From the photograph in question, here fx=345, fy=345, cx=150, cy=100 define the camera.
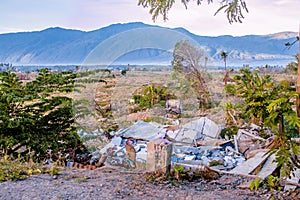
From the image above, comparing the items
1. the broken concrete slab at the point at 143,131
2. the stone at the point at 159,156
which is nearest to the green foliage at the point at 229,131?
the broken concrete slab at the point at 143,131

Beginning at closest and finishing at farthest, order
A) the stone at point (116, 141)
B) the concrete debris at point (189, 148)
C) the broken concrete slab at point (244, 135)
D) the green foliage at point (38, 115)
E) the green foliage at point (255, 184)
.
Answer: the green foliage at point (255, 184) < the concrete debris at point (189, 148) < the green foliage at point (38, 115) < the stone at point (116, 141) < the broken concrete slab at point (244, 135)

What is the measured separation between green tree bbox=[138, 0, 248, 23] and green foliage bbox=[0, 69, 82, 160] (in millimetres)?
2573

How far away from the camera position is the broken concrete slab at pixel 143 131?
241 inches

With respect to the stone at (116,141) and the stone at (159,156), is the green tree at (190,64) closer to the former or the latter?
the stone at (116,141)

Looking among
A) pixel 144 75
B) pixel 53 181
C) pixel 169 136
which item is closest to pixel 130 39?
pixel 144 75

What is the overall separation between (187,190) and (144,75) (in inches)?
135

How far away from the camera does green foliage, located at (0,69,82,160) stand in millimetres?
5371

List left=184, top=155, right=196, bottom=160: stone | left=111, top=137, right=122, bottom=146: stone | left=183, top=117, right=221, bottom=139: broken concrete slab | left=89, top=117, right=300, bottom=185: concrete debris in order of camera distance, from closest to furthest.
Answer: left=89, top=117, right=300, bottom=185: concrete debris, left=184, top=155, right=196, bottom=160: stone, left=111, top=137, right=122, bottom=146: stone, left=183, top=117, right=221, bottom=139: broken concrete slab

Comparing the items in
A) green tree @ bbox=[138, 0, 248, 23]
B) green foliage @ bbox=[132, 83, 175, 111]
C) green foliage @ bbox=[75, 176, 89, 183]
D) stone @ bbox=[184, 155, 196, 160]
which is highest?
green tree @ bbox=[138, 0, 248, 23]

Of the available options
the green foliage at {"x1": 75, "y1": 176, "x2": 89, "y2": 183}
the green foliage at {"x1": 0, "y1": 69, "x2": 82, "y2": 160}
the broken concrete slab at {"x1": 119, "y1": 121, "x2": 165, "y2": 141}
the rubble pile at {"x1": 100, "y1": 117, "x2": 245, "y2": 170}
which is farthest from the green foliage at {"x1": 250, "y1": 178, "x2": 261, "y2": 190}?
the green foliage at {"x1": 0, "y1": 69, "x2": 82, "y2": 160}

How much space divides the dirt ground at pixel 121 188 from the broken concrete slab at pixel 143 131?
2.13 meters

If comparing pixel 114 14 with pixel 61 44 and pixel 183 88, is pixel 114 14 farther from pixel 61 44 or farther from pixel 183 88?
pixel 61 44

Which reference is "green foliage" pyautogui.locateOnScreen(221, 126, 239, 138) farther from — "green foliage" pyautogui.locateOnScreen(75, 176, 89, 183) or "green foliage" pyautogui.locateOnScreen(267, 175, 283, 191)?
"green foliage" pyautogui.locateOnScreen(75, 176, 89, 183)

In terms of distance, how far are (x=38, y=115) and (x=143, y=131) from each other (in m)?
1.86
